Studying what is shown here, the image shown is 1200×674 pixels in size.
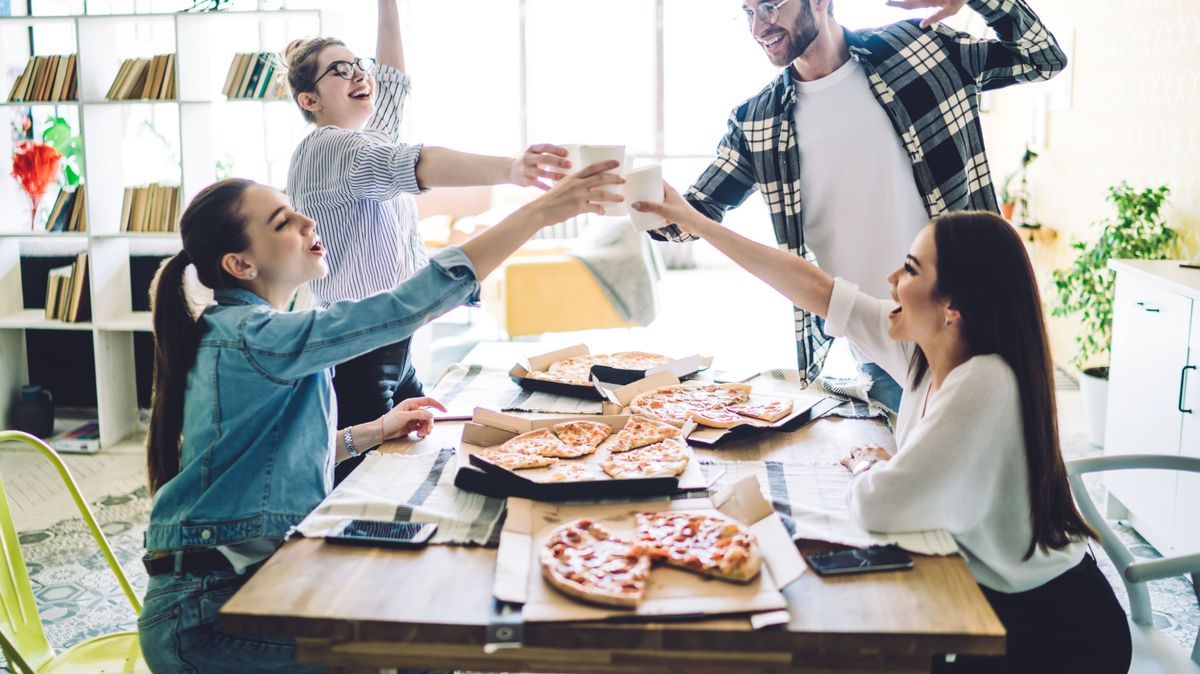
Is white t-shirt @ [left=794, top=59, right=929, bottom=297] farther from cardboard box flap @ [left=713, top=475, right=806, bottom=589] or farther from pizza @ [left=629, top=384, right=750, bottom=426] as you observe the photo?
cardboard box flap @ [left=713, top=475, right=806, bottom=589]

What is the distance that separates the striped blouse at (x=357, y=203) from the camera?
6.58 feet

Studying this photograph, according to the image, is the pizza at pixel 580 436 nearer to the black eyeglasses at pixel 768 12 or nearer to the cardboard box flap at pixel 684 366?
the cardboard box flap at pixel 684 366

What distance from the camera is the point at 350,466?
1.98 m

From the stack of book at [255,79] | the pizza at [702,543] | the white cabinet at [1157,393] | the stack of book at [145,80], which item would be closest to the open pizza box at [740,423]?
the pizza at [702,543]

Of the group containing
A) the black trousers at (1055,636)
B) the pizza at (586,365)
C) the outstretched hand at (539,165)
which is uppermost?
the outstretched hand at (539,165)

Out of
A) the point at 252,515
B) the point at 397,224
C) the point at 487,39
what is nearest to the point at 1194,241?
the point at 397,224

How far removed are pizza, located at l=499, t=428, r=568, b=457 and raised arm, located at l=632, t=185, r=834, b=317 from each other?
0.45 m

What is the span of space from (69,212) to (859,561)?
13.1ft

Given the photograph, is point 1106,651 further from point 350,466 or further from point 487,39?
point 487,39

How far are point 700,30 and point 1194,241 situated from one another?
18.7 ft

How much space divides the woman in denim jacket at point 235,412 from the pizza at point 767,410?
50 cm

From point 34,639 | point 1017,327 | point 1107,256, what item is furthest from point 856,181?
point 1107,256

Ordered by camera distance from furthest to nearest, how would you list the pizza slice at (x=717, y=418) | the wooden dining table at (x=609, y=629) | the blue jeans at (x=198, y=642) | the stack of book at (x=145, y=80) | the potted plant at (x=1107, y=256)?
the stack of book at (x=145, y=80) < the potted plant at (x=1107, y=256) < the pizza slice at (x=717, y=418) < the blue jeans at (x=198, y=642) < the wooden dining table at (x=609, y=629)

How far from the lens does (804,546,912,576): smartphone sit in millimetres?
1205
